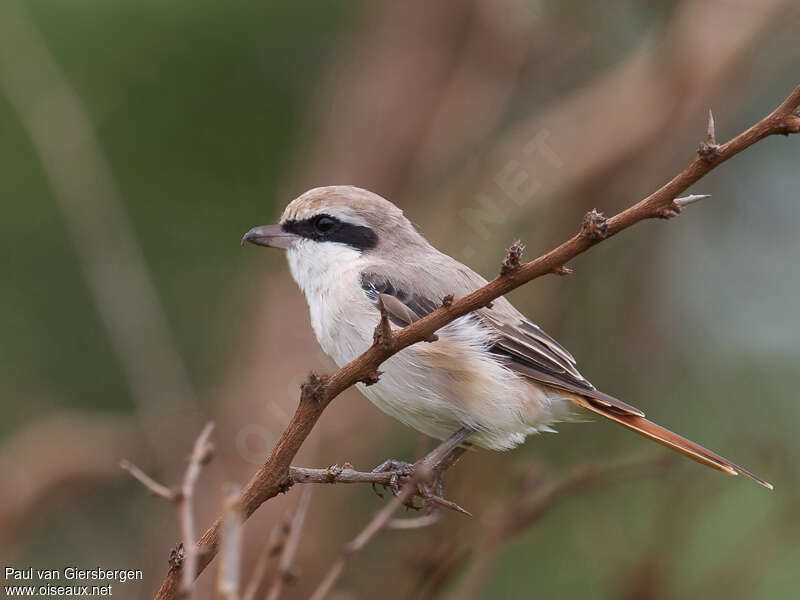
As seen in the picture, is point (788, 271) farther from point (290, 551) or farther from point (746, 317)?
point (290, 551)

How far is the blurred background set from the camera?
16.7 feet

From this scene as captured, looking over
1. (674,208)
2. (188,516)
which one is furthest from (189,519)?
(674,208)

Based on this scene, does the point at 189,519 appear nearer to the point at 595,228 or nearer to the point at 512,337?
the point at 595,228

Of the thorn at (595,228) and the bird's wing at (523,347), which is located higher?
the thorn at (595,228)

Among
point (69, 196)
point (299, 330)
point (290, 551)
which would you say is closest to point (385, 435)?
point (299, 330)

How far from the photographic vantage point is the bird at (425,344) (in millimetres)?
3240

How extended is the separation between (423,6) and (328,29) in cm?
76

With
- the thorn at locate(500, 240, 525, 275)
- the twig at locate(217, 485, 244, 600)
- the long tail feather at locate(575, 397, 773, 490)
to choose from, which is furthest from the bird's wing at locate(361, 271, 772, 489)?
the twig at locate(217, 485, 244, 600)

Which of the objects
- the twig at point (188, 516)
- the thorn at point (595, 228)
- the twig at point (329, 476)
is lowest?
the twig at point (188, 516)

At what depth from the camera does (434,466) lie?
3.05m

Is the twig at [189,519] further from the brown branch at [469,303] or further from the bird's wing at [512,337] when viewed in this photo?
the bird's wing at [512,337]

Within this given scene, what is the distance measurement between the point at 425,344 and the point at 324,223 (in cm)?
63

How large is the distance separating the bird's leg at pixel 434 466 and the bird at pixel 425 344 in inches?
2.2

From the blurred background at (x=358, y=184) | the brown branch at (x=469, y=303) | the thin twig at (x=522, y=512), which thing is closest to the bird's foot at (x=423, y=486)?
the thin twig at (x=522, y=512)
